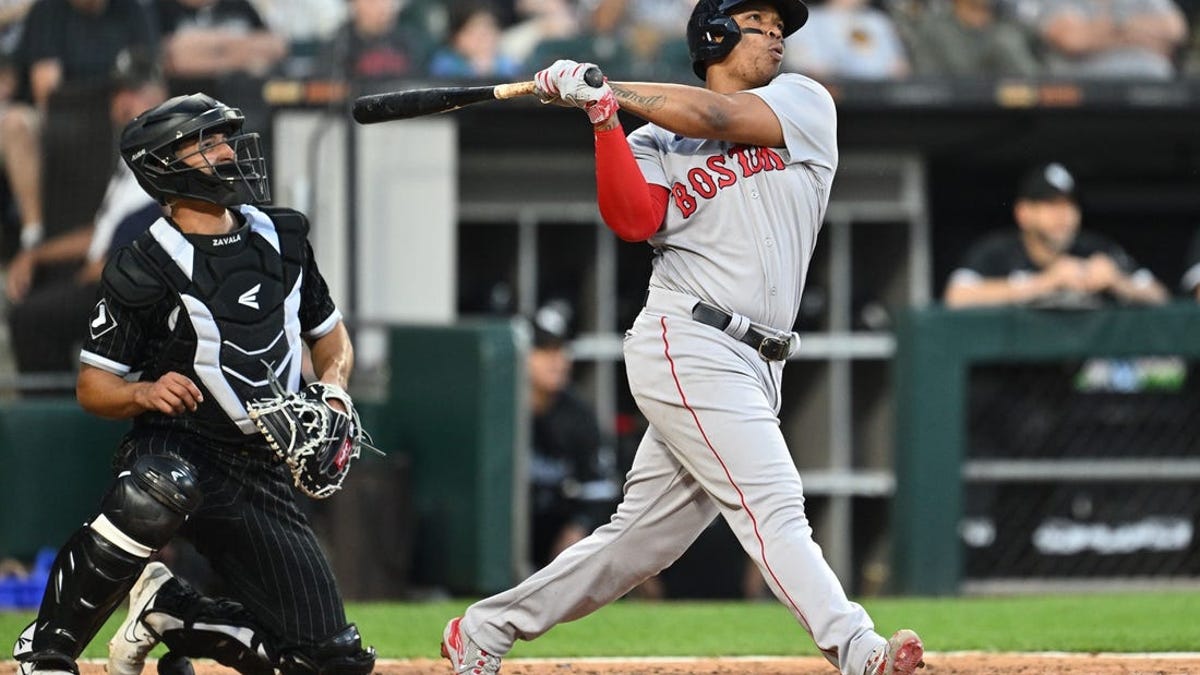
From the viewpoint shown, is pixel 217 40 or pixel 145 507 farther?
pixel 217 40

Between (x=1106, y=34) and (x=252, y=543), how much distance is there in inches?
269

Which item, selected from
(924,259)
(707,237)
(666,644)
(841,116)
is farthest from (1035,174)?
(707,237)

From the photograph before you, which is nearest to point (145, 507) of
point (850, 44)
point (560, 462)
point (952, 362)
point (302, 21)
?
point (560, 462)

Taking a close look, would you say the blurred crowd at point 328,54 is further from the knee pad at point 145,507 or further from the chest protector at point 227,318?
the knee pad at point 145,507

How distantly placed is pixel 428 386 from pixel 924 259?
3.31m

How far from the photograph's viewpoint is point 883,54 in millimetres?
9734

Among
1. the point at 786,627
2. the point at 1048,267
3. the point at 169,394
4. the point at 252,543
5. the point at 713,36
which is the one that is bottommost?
the point at 786,627

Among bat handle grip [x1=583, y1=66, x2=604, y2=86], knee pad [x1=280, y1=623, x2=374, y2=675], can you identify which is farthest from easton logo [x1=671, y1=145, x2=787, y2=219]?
knee pad [x1=280, y1=623, x2=374, y2=675]

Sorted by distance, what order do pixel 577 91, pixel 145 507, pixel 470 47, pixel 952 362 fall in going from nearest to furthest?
pixel 577 91 < pixel 145 507 < pixel 952 362 < pixel 470 47

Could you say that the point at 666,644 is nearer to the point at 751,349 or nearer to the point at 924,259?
the point at 751,349

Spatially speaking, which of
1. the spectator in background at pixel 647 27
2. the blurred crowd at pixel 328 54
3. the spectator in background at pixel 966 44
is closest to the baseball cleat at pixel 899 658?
the blurred crowd at pixel 328 54

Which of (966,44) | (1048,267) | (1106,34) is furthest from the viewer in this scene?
(1106,34)

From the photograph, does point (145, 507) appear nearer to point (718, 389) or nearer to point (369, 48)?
point (718, 389)

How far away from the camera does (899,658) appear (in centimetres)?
386
